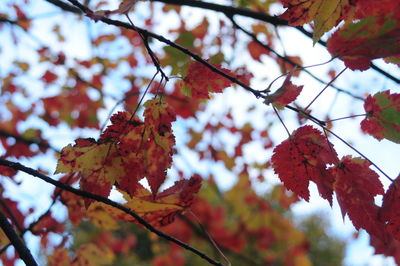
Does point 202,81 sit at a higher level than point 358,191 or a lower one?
higher

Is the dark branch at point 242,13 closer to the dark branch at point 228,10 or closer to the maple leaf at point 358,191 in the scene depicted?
the dark branch at point 228,10

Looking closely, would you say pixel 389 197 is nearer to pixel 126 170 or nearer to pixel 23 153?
pixel 126 170

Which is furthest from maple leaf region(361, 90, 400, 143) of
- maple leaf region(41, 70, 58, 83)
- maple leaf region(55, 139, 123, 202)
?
maple leaf region(41, 70, 58, 83)

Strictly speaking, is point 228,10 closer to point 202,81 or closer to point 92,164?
point 202,81

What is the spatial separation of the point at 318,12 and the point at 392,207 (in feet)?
1.51

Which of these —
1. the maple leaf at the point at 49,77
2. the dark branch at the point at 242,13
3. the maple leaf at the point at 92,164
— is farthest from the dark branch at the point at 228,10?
the maple leaf at the point at 49,77

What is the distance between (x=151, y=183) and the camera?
873mm

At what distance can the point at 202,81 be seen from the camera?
98 cm

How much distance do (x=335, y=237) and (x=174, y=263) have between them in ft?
20.7

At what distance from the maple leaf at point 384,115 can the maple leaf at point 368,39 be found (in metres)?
0.23

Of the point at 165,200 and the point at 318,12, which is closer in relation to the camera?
the point at 318,12

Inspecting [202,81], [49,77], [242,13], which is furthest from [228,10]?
[49,77]

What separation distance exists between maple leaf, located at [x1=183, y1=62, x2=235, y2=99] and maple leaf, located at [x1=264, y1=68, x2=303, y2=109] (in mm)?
197

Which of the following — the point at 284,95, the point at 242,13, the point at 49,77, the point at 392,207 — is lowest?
the point at 392,207
